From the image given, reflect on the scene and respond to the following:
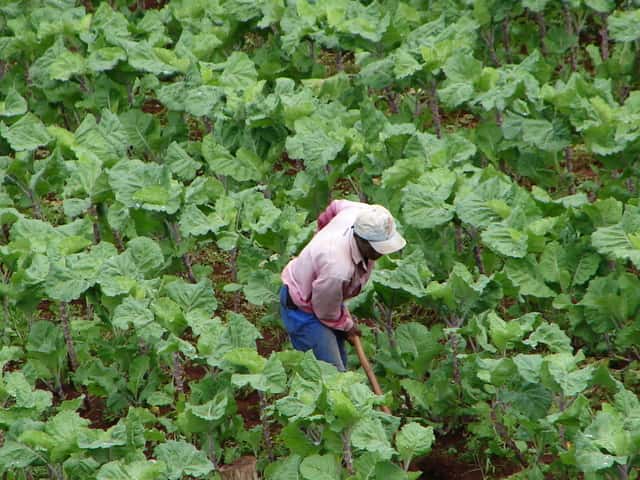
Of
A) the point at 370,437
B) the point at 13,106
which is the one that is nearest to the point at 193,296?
the point at 370,437

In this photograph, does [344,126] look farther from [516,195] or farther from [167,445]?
[167,445]

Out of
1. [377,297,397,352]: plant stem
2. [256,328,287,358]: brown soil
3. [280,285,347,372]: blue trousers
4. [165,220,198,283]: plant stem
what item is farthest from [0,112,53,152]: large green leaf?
[377,297,397,352]: plant stem

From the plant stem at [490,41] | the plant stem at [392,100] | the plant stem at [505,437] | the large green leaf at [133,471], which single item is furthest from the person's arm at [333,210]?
the plant stem at [490,41]

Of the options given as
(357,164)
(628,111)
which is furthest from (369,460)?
(628,111)

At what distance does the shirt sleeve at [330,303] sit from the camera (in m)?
6.32

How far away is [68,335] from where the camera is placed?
752 centimetres

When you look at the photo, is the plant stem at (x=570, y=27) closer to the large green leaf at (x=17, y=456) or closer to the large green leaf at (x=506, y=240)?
the large green leaf at (x=506, y=240)

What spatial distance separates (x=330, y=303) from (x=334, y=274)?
0.18 metres

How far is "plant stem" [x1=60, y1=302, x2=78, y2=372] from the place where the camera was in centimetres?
738

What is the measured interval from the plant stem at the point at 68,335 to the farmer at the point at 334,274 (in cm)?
126

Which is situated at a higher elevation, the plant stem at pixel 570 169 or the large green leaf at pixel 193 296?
the large green leaf at pixel 193 296

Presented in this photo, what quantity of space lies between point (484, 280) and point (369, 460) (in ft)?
3.97

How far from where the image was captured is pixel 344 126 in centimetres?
825

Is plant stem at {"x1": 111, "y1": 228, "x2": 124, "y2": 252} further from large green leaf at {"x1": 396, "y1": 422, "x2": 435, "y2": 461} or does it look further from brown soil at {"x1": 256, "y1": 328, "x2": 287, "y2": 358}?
large green leaf at {"x1": 396, "y1": 422, "x2": 435, "y2": 461}
